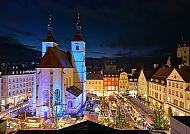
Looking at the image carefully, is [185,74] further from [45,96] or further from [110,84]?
[110,84]

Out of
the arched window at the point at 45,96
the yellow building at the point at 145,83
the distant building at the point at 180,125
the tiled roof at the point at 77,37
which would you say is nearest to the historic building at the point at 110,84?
the yellow building at the point at 145,83

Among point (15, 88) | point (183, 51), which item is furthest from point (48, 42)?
point (183, 51)

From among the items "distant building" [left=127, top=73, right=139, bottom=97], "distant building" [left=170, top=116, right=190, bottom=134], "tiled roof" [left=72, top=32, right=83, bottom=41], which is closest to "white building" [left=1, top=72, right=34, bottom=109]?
"tiled roof" [left=72, top=32, right=83, bottom=41]

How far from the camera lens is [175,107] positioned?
3597 centimetres

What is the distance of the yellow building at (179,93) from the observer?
32688 millimetres

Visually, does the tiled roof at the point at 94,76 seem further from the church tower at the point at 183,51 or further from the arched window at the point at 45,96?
the arched window at the point at 45,96

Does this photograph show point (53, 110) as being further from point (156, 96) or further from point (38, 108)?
point (156, 96)

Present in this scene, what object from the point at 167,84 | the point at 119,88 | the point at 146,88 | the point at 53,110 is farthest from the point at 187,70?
the point at 119,88

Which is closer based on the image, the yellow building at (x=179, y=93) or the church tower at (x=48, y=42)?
the yellow building at (x=179, y=93)

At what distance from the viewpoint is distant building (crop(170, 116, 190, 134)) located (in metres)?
12.9

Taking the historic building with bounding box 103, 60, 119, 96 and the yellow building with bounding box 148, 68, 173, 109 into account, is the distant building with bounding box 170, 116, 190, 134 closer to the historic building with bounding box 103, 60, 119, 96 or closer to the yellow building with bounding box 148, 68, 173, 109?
the yellow building with bounding box 148, 68, 173, 109

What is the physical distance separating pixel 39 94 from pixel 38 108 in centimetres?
243

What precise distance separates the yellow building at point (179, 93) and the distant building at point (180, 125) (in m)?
18.7

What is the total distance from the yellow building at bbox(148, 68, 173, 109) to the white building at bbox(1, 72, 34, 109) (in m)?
32.4
